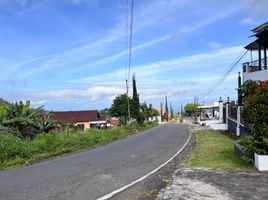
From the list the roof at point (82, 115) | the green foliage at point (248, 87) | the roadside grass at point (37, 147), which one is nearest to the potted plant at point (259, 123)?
the green foliage at point (248, 87)

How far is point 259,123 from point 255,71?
23.0m

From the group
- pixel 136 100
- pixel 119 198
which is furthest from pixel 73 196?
pixel 136 100

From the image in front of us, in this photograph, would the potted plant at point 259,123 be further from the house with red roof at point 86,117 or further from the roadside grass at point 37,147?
the house with red roof at point 86,117

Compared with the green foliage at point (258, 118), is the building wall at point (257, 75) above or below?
above

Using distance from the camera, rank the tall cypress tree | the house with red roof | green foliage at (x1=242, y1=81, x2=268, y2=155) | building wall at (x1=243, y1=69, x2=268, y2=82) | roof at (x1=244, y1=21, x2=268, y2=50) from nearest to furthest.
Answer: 1. green foliage at (x1=242, y1=81, x2=268, y2=155)
2. building wall at (x1=243, y1=69, x2=268, y2=82)
3. roof at (x1=244, y1=21, x2=268, y2=50)
4. the tall cypress tree
5. the house with red roof

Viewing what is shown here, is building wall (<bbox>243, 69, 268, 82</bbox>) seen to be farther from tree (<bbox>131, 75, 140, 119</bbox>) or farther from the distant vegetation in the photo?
tree (<bbox>131, 75, 140, 119</bbox>)

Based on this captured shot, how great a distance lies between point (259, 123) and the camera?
515 inches

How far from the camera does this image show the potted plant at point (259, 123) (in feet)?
41.8

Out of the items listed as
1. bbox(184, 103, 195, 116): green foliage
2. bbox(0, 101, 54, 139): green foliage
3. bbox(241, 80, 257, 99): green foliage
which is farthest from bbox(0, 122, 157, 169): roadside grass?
bbox(184, 103, 195, 116): green foliage

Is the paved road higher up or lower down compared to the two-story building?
lower down

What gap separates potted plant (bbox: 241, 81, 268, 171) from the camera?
41.8ft

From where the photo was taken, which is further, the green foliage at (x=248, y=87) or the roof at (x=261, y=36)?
the roof at (x=261, y=36)

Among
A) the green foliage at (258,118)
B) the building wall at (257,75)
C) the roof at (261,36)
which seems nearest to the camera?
the green foliage at (258,118)

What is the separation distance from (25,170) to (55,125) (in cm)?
1549
